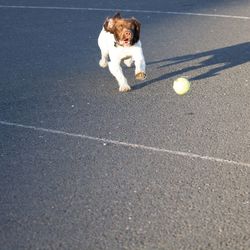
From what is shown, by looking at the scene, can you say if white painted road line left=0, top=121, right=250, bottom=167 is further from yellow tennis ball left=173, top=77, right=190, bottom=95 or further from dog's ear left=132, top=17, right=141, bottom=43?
dog's ear left=132, top=17, right=141, bottom=43

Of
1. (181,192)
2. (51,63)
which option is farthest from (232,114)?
(51,63)

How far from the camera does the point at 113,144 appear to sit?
18.7 ft

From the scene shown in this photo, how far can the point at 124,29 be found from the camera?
7164mm

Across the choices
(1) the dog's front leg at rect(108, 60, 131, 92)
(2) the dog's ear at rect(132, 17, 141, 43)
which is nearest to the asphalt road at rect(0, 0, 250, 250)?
(1) the dog's front leg at rect(108, 60, 131, 92)

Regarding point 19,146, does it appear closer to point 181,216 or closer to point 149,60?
point 181,216

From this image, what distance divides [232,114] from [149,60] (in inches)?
111

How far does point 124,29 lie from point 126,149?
6.79ft

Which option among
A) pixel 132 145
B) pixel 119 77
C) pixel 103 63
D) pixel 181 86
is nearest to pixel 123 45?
pixel 119 77

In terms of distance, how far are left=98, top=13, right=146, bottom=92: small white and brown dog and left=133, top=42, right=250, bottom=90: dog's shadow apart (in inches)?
11.9

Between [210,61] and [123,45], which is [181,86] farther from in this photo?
[210,61]

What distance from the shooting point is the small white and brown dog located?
7.18 meters

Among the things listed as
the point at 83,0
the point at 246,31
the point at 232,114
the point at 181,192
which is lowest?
the point at 83,0

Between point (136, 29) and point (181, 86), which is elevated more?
point (136, 29)

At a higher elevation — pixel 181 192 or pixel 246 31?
pixel 181 192
